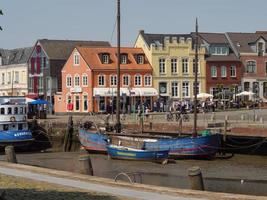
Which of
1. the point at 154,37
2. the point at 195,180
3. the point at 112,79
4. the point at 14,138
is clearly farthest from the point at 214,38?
the point at 195,180

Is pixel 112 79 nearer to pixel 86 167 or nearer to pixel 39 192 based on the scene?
pixel 86 167

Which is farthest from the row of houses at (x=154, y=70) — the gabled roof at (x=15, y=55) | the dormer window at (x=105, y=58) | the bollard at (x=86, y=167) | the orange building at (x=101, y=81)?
the bollard at (x=86, y=167)

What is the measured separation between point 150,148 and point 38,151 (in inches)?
538

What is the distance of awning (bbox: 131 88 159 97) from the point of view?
79062 mm

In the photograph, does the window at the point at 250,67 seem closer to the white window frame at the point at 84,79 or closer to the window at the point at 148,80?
the window at the point at 148,80

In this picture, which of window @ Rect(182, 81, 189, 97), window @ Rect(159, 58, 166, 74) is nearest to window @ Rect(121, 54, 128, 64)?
window @ Rect(159, 58, 166, 74)

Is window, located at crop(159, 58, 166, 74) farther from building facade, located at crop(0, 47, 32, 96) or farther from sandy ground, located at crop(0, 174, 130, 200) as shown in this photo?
sandy ground, located at crop(0, 174, 130, 200)

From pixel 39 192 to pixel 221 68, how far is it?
69.8 m

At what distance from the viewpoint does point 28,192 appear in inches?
655

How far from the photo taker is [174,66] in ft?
271

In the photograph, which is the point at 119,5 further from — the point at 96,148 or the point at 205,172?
the point at 205,172

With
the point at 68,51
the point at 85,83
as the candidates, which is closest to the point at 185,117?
the point at 85,83

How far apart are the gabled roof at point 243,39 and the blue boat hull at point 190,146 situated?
50099mm

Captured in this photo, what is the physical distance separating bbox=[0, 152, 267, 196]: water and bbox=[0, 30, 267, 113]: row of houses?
34775mm
